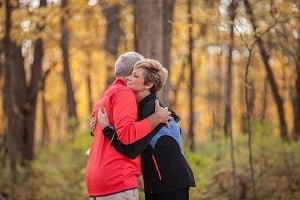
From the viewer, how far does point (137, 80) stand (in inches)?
191

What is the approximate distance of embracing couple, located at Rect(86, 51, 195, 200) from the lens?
15.4 ft

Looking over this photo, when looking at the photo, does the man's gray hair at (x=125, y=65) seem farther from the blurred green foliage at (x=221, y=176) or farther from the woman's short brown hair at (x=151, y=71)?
the blurred green foliage at (x=221, y=176)

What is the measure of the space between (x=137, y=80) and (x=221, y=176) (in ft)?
20.2

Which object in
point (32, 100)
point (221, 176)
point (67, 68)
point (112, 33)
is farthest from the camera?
point (67, 68)

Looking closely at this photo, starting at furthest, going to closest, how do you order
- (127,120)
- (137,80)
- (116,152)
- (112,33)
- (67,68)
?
1. (67,68)
2. (112,33)
3. (137,80)
4. (116,152)
5. (127,120)

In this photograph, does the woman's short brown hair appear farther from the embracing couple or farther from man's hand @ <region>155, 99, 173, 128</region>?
man's hand @ <region>155, 99, 173, 128</region>

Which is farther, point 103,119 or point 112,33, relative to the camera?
point 112,33

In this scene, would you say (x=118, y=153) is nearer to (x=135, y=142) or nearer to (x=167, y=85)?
(x=135, y=142)

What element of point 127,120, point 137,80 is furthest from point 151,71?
point 127,120

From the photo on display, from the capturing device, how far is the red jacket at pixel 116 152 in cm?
462

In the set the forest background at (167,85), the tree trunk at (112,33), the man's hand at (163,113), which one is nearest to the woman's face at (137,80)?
the man's hand at (163,113)

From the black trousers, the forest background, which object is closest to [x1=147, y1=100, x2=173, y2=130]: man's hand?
the black trousers

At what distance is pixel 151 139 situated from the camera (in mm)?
4855

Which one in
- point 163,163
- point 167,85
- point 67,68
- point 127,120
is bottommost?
point 163,163
